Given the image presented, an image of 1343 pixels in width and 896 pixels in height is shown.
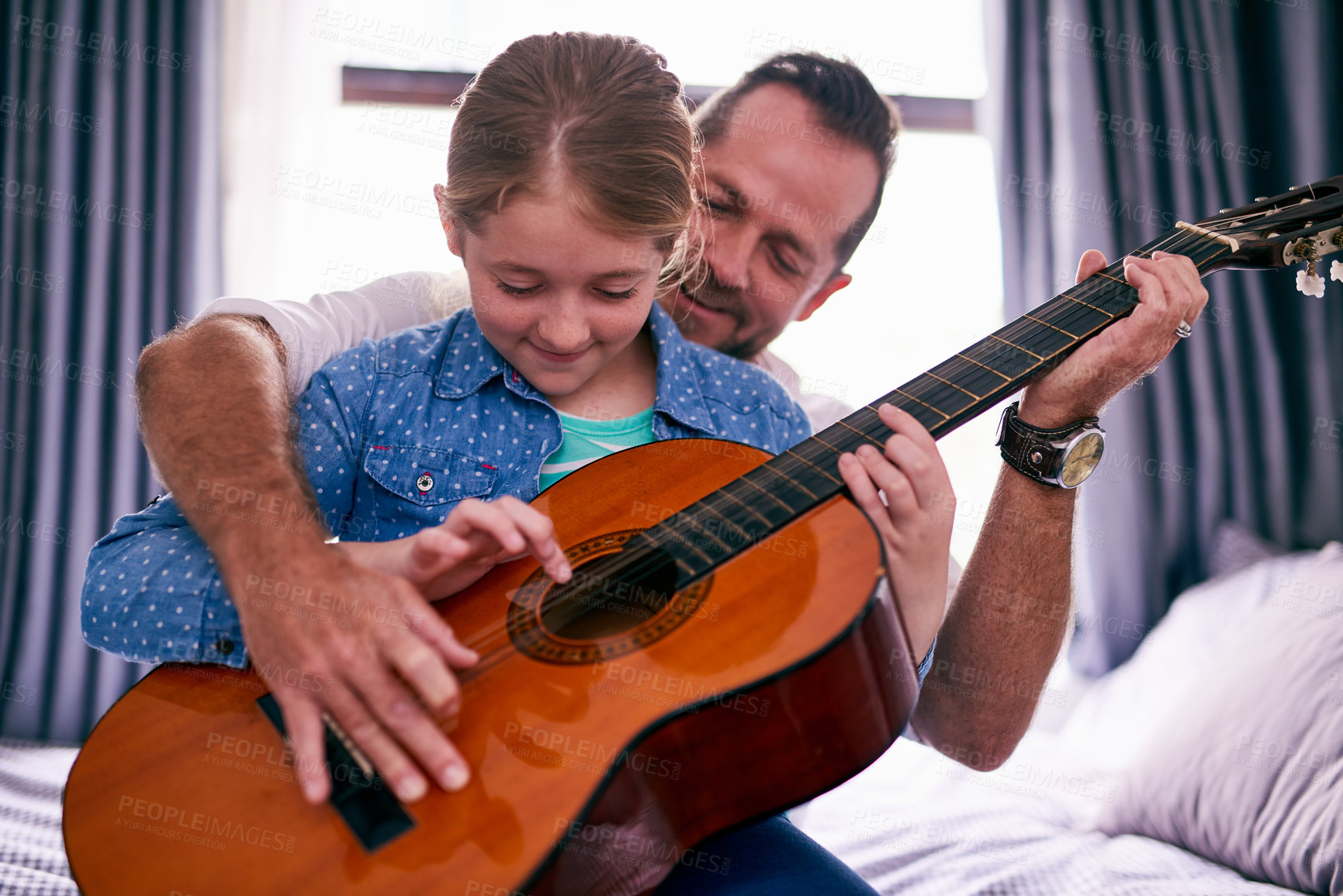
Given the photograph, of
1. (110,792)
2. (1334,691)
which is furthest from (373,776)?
(1334,691)

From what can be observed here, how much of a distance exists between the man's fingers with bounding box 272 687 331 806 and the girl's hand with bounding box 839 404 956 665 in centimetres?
54

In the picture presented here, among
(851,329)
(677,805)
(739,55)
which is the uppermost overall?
(739,55)

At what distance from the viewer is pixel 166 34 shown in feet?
8.68

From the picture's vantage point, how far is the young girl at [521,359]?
934mm

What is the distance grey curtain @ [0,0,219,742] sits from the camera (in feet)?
8.37

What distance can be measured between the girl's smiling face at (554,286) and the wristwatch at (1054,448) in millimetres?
513

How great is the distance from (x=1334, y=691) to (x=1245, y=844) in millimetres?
277

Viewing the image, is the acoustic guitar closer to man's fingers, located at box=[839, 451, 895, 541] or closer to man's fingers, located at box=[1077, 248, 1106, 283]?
man's fingers, located at box=[839, 451, 895, 541]

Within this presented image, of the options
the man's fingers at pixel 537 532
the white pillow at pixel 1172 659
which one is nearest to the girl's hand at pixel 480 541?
the man's fingers at pixel 537 532

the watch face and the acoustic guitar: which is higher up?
the watch face

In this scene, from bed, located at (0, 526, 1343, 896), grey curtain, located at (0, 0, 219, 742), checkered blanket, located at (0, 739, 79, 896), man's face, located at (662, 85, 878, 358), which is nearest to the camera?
checkered blanket, located at (0, 739, 79, 896)

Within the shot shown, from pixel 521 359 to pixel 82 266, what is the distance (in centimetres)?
227

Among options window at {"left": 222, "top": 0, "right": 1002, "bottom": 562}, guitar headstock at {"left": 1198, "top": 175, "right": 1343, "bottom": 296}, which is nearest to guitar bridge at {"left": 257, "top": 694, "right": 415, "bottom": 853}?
guitar headstock at {"left": 1198, "top": 175, "right": 1343, "bottom": 296}

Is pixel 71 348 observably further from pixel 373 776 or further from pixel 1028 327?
pixel 1028 327
